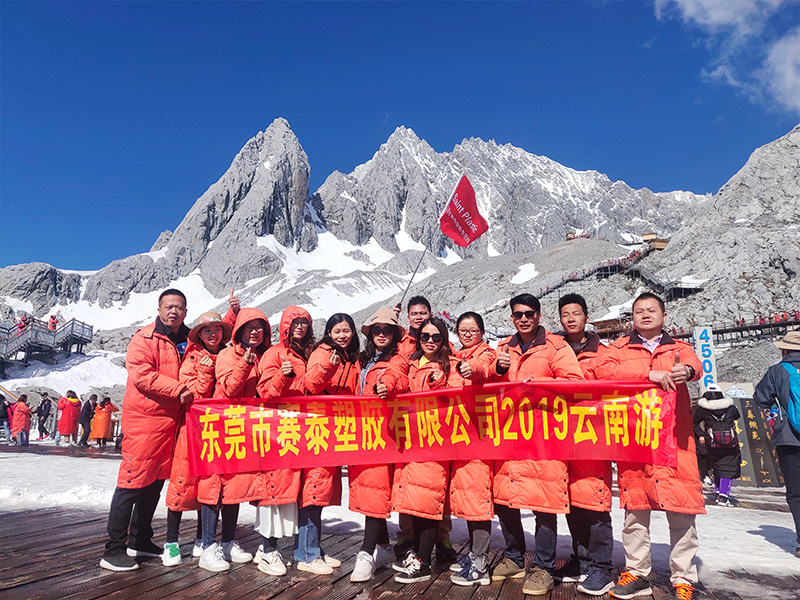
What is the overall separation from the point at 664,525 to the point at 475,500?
11.6ft

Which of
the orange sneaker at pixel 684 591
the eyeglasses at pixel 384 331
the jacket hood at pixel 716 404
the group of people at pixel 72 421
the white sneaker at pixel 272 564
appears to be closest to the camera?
the orange sneaker at pixel 684 591

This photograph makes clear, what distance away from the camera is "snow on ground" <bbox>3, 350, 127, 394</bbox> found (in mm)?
31062

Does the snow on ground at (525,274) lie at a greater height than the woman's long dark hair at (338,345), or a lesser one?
greater

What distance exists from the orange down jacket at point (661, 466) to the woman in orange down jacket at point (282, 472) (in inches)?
99.9

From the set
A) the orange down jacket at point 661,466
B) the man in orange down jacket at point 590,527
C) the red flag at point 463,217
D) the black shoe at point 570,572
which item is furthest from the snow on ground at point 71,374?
the orange down jacket at point 661,466

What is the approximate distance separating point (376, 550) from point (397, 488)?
63cm

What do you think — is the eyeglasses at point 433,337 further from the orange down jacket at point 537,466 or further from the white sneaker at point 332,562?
the white sneaker at point 332,562

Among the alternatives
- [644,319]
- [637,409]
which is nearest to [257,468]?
[637,409]

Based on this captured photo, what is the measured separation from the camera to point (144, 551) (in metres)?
4.46

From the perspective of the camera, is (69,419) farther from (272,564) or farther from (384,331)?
(384,331)

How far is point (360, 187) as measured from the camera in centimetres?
15262

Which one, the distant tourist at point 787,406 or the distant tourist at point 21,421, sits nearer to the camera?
the distant tourist at point 787,406

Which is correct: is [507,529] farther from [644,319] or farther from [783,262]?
[783,262]

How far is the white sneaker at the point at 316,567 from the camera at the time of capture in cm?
402
